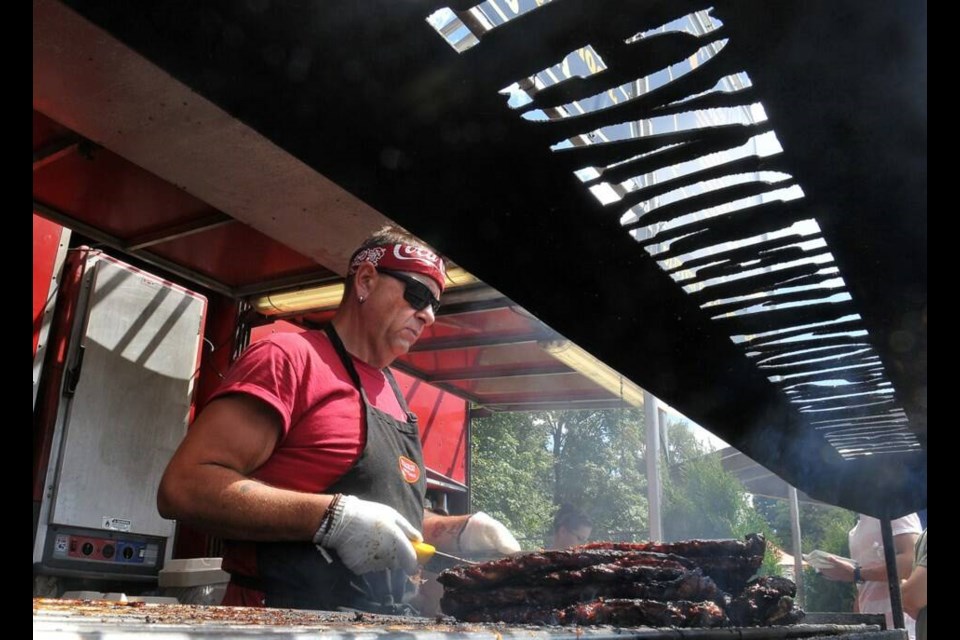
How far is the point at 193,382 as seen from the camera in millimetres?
4414

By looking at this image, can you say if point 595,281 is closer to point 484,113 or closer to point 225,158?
point 484,113

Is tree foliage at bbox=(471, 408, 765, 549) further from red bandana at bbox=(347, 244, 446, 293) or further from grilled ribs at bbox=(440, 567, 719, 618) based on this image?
grilled ribs at bbox=(440, 567, 719, 618)

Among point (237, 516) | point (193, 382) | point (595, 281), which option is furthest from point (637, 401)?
point (595, 281)

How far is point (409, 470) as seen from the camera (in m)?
2.72

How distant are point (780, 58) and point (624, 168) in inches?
9.9

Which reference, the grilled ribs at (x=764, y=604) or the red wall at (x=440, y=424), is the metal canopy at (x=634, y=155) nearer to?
the grilled ribs at (x=764, y=604)

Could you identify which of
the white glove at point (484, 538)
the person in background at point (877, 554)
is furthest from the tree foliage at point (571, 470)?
the white glove at point (484, 538)

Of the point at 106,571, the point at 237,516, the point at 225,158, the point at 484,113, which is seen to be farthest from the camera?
the point at 106,571

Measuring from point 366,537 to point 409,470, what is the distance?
0.68 m

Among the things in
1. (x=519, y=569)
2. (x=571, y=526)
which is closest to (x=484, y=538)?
(x=519, y=569)

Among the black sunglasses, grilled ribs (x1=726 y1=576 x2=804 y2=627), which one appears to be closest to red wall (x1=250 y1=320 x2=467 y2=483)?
the black sunglasses

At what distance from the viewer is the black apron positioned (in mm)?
2180

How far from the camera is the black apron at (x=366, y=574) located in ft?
7.15
